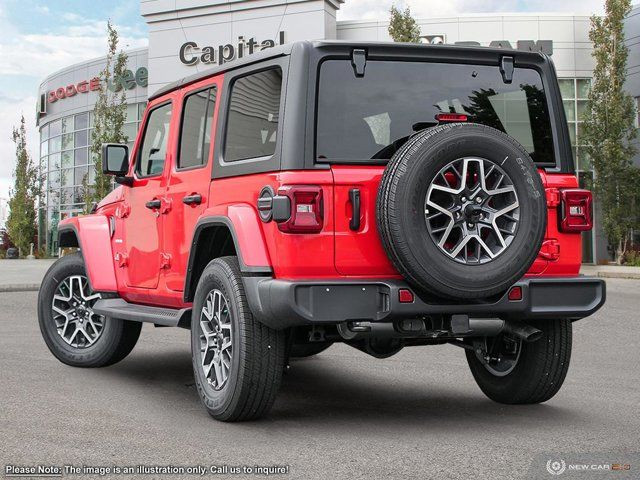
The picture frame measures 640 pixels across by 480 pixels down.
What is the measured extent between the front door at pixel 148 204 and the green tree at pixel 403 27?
26759mm

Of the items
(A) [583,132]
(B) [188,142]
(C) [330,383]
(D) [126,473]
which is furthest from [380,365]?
(A) [583,132]

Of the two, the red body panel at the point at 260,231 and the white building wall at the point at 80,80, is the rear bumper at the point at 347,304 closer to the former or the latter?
the red body panel at the point at 260,231

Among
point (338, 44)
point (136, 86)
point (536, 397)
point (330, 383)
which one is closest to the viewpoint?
point (338, 44)

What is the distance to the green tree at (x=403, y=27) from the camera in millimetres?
32875

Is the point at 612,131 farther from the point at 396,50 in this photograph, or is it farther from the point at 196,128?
the point at 396,50

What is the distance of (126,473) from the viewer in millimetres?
4012

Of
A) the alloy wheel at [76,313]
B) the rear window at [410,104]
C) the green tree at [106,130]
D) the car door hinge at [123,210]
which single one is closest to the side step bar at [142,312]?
the alloy wheel at [76,313]

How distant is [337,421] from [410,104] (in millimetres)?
1862

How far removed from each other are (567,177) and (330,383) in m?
2.45

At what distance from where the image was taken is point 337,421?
5.30 meters

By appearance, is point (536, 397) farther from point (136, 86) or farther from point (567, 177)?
point (136, 86)

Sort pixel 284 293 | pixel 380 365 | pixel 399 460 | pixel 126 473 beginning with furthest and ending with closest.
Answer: pixel 380 365
pixel 284 293
pixel 399 460
pixel 126 473

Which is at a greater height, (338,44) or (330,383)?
(338,44)

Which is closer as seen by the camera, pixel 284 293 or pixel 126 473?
pixel 126 473
